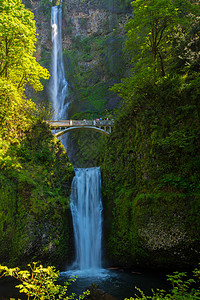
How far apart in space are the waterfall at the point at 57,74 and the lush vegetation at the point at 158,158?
20588 millimetres

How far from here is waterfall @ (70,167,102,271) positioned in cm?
1343

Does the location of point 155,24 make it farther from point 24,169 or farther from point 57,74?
point 57,74

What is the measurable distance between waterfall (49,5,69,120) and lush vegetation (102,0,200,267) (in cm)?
2059

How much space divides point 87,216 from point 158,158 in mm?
6405

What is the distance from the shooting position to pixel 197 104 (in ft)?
37.3

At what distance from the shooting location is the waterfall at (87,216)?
13.4 m

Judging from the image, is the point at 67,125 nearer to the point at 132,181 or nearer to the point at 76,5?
the point at 132,181

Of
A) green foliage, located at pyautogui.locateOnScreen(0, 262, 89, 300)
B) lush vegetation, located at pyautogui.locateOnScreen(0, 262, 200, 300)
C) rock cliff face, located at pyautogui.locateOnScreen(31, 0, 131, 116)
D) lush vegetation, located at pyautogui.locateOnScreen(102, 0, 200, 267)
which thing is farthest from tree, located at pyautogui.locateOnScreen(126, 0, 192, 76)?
rock cliff face, located at pyautogui.locateOnScreen(31, 0, 131, 116)

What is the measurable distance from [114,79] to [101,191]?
2161 centimetres

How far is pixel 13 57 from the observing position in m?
13.9

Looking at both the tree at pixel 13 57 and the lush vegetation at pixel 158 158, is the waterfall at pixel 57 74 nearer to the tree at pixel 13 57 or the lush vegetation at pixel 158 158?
the tree at pixel 13 57

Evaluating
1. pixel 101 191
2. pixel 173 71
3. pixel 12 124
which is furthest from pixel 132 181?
pixel 12 124

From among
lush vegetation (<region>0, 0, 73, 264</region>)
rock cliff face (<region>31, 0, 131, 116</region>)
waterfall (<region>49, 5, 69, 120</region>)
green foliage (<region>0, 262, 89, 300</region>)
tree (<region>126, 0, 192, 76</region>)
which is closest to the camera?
green foliage (<region>0, 262, 89, 300</region>)

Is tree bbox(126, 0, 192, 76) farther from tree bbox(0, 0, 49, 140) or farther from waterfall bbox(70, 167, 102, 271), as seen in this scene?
waterfall bbox(70, 167, 102, 271)
